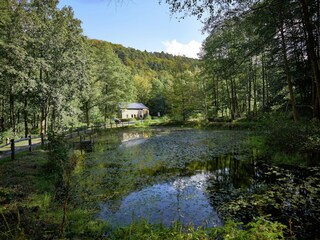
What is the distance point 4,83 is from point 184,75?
29458 millimetres

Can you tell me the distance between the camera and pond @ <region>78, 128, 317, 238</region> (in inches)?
242

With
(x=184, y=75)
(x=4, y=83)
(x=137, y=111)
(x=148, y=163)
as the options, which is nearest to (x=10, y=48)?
(x=4, y=83)

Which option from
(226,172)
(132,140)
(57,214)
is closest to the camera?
(57,214)

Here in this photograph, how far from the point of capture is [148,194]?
793cm

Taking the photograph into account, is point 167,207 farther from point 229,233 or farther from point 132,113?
point 132,113

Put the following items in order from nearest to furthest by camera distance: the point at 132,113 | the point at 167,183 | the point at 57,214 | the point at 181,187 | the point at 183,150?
the point at 57,214, the point at 181,187, the point at 167,183, the point at 183,150, the point at 132,113

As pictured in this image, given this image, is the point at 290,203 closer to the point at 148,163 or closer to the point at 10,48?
the point at 148,163

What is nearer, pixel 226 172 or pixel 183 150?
pixel 226 172

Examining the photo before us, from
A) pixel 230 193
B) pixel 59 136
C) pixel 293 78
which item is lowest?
pixel 230 193

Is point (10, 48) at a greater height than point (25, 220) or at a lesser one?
greater

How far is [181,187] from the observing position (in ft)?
28.1

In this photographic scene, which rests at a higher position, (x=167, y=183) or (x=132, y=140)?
(x=132, y=140)

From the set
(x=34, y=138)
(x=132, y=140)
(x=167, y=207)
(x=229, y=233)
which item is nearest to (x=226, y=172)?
(x=167, y=207)

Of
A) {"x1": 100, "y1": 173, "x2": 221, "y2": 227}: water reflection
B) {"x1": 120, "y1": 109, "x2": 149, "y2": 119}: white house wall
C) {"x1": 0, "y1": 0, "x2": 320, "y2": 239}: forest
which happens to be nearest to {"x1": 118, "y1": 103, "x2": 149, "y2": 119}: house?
{"x1": 120, "y1": 109, "x2": 149, "y2": 119}: white house wall
